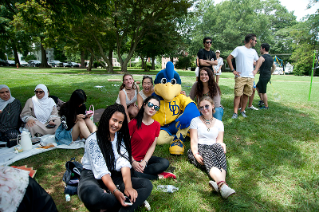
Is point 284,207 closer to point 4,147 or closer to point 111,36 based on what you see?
point 4,147

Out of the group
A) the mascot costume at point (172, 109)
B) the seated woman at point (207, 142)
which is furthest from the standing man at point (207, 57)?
the seated woman at point (207, 142)

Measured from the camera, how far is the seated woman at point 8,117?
13.1 ft

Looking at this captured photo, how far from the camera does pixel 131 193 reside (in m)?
2.11

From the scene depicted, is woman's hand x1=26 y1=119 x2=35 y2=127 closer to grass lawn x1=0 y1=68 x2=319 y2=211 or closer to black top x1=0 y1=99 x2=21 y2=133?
black top x1=0 y1=99 x2=21 y2=133

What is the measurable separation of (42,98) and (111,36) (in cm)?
2046

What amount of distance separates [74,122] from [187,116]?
7.43 ft

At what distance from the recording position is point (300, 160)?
3.37 meters

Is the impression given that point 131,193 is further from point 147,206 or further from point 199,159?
point 199,159

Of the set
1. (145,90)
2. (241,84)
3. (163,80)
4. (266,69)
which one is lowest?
(145,90)

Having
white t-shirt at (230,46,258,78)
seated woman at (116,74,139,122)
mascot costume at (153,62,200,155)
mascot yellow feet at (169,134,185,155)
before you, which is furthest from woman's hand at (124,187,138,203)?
white t-shirt at (230,46,258,78)

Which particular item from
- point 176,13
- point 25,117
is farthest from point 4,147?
point 176,13

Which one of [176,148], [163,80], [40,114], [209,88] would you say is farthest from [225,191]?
[40,114]

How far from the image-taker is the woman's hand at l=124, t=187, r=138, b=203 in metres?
2.09

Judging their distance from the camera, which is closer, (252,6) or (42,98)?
(42,98)
